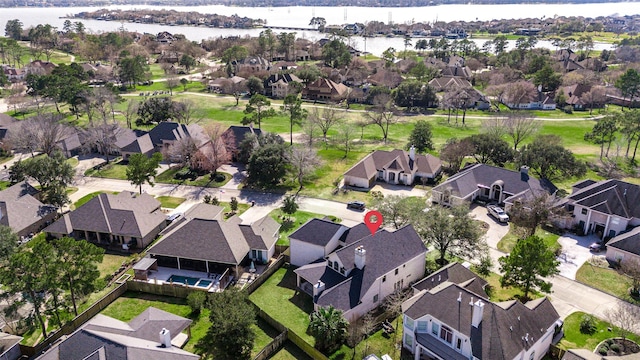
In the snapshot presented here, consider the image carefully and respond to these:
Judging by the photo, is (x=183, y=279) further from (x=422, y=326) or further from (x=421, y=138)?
(x=421, y=138)

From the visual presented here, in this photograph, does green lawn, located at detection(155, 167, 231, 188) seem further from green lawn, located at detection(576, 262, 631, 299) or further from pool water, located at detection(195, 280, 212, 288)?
green lawn, located at detection(576, 262, 631, 299)

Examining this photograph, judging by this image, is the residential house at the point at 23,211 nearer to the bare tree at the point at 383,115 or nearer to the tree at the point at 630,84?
the bare tree at the point at 383,115

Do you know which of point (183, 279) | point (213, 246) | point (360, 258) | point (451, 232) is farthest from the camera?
point (213, 246)

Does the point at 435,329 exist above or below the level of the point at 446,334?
below

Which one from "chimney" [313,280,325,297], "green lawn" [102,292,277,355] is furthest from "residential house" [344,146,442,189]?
"green lawn" [102,292,277,355]

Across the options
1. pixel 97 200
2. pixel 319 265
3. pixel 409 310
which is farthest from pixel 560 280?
pixel 97 200

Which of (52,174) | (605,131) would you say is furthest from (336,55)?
(52,174)

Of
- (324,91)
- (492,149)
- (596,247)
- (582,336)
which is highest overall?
(324,91)
